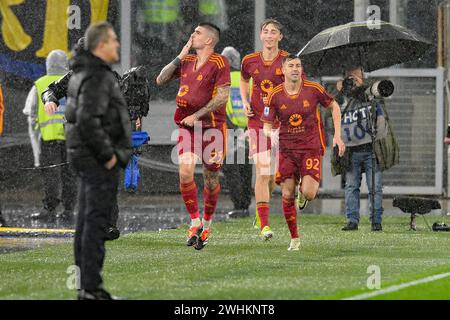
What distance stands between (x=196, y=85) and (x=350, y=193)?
3905 mm

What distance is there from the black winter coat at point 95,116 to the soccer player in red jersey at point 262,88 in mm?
5410

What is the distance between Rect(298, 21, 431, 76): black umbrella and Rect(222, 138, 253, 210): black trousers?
200 cm

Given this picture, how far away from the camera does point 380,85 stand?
16.1 meters

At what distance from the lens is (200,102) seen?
13.4 meters

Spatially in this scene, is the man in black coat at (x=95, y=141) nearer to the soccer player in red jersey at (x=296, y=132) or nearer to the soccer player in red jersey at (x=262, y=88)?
the soccer player in red jersey at (x=296, y=132)

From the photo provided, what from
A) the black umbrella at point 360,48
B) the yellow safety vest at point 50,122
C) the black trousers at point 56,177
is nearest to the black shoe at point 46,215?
the black trousers at point 56,177

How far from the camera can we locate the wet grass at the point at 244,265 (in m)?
9.87

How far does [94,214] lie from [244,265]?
3061 mm

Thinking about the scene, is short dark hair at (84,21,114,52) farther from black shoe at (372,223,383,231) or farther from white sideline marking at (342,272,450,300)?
black shoe at (372,223,383,231)

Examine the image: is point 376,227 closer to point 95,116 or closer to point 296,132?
point 296,132

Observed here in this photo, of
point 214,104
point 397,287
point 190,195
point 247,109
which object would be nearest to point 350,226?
point 247,109

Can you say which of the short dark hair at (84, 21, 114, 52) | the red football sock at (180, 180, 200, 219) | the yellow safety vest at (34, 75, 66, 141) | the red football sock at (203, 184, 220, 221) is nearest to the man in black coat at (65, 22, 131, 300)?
the short dark hair at (84, 21, 114, 52)
